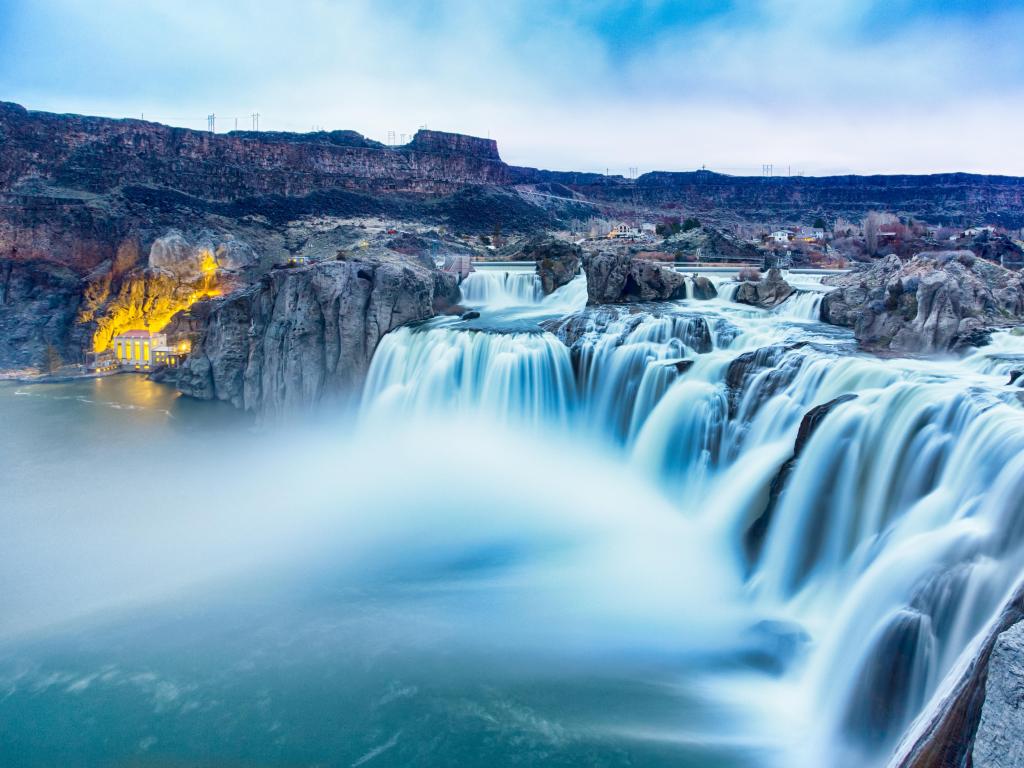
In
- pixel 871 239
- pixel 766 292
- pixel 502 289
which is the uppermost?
pixel 871 239

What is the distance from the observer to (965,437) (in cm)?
894

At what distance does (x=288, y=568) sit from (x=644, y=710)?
6.76m

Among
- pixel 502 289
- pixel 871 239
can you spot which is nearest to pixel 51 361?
pixel 502 289

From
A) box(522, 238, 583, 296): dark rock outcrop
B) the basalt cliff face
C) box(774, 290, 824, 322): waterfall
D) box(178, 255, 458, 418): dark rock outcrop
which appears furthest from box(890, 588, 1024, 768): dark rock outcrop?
the basalt cliff face

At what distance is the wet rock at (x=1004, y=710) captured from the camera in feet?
12.3

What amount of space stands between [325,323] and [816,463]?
1629 cm

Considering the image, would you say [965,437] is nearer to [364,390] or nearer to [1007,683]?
[1007,683]

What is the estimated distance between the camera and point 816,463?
34.1ft

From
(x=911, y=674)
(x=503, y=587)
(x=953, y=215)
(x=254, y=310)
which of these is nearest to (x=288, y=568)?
(x=503, y=587)

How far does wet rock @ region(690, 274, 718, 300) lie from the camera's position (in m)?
23.1

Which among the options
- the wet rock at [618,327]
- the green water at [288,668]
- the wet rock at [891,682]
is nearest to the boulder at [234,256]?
the wet rock at [618,327]

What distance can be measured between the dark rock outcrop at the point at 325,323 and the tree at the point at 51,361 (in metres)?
14.2

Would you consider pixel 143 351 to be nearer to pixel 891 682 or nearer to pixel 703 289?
pixel 703 289

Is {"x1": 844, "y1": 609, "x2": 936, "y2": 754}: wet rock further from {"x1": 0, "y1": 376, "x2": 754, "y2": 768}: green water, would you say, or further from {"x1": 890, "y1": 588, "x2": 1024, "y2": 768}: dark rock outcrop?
{"x1": 890, "y1": 588, "x2": 1024, "y2": 768}: dark rock outcrop
